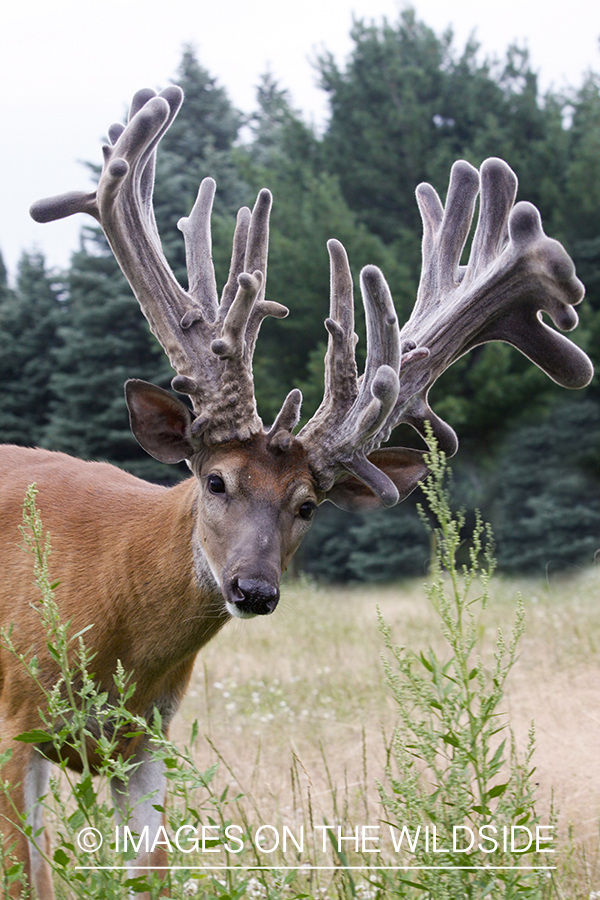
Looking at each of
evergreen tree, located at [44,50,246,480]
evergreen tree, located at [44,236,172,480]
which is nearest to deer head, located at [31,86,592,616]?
evergreen tree, located at [44,50,246,480]

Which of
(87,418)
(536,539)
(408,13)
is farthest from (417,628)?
(408,13)

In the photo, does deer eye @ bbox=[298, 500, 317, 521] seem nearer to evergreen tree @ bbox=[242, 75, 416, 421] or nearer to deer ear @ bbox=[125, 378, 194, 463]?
→ deer ear @ bbox=[125, 378, 194, 463]

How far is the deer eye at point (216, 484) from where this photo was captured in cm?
280

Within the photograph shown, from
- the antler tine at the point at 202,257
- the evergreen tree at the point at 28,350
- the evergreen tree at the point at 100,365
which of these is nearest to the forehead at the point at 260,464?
the antler tine at the point at 202,257

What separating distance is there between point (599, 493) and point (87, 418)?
1036 cm

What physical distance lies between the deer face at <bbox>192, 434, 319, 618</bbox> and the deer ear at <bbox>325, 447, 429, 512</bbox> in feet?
0.86

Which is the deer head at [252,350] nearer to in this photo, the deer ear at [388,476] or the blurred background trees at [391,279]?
the deer ear at [388,476]

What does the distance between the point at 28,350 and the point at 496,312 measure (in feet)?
61.9

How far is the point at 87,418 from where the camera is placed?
18703 mm

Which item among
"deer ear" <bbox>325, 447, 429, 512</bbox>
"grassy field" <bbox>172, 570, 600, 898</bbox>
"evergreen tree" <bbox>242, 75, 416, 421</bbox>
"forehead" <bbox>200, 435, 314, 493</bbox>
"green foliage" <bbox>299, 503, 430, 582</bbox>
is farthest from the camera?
"green foliage" <bbox>299, 503, 430, 582</bbox>

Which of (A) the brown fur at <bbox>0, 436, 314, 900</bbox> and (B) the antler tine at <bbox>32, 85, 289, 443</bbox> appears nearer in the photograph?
(A) the brown fur at <bbox>0, 436, 314, 900</bbox>

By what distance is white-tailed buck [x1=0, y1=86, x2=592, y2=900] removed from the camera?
274 cm

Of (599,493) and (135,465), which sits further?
(135,465)

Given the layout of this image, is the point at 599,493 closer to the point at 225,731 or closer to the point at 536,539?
the point at 536,539
